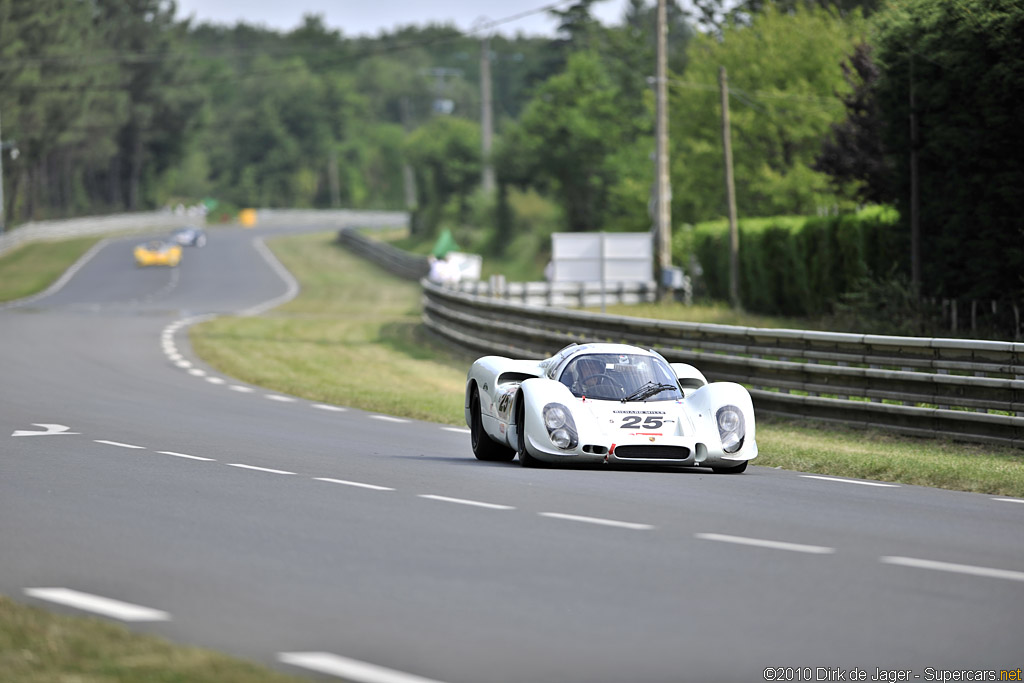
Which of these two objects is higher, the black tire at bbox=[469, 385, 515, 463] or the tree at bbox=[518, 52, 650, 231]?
the tree at bbox=[518, 52, 650, 231]

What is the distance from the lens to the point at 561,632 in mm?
6301

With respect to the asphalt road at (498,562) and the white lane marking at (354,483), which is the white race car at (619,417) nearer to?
the asphalt road at (498,562)

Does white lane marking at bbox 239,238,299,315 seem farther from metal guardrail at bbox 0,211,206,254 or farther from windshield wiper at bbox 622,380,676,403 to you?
windshield wiper at bbox 622,380,676,403

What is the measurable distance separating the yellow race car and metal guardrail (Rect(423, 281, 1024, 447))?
52398 mm

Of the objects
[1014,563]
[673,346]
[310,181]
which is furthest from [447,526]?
[310,181]

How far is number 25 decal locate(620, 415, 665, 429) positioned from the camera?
12.8 m

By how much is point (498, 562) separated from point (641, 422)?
16.5 ft

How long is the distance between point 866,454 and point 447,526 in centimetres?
686

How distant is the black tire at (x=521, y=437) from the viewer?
13117mm

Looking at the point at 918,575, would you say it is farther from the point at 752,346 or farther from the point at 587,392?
the point at 752,346

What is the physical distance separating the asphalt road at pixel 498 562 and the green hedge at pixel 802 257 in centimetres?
1651

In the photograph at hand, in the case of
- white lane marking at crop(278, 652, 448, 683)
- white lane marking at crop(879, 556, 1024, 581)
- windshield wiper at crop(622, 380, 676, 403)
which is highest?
windshield wiper at crop(622, 380, 676, 403)

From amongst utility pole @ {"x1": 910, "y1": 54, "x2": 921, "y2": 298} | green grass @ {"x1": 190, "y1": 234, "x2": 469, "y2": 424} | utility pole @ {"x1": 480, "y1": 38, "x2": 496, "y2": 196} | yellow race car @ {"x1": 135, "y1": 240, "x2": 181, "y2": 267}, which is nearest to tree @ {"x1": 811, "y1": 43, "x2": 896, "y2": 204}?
utility pole @ {"x1": 910, "y1": 54, "x2": 921, "y2": 298}

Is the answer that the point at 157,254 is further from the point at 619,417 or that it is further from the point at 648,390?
the point at 619,417
